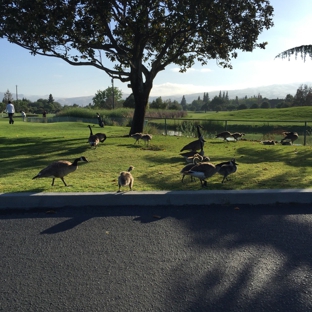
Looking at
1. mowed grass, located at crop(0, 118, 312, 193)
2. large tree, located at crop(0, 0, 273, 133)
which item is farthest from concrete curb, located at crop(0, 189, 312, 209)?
large tree, located at crop(0, 0, 273, 133)

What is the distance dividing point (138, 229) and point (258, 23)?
1765 cm

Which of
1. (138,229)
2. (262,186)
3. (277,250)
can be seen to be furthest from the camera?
Result: (262,186)

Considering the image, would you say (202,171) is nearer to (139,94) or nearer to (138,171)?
(138,171)

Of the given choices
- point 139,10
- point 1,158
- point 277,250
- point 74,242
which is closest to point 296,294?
point 277,250

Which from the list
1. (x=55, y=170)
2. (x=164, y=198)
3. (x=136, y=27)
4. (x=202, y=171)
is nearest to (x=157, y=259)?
(x=164, y=198)

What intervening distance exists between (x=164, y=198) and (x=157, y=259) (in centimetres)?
209

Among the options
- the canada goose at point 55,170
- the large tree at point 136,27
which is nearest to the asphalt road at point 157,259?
the canada goose at point 55,170

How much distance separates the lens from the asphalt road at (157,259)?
3338 mm

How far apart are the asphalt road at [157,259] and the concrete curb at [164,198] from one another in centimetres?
18

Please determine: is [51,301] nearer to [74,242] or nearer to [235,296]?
[74,242]

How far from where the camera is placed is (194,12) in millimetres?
16109

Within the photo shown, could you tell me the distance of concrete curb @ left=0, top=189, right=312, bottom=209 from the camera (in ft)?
20.1

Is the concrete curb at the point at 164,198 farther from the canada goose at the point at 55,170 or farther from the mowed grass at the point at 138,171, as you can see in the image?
the canada goose at the point at 55,170

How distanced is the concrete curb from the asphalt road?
0.18m
